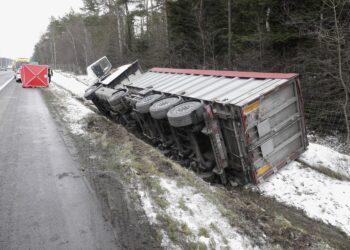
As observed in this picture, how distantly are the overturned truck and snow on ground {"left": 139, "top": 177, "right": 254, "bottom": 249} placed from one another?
1.24 meters

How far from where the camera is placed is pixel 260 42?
12.8 m

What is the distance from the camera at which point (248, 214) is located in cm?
455

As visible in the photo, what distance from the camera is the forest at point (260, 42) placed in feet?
30.6

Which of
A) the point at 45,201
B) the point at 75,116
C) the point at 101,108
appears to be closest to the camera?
the point at 45,201

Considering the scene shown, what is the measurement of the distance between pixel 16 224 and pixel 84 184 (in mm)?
1333

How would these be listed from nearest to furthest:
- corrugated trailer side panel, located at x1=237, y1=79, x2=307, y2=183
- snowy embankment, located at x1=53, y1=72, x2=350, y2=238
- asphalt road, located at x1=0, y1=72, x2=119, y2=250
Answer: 1. asphalt road, located at x1=0, y1=72, x2=119, y2=250
2. snowy embankment, located at x1=53, y1=72, x2=350, y2=238
3. corrugated trailer side panel, located at x1=237, y1=79, x2=307, y2=183

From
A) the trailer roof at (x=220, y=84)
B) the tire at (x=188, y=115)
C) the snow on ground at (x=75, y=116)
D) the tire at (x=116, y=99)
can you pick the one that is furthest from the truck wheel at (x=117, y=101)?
the tire at (x=188, y=115)

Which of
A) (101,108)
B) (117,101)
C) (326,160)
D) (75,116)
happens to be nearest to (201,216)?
(326,160)

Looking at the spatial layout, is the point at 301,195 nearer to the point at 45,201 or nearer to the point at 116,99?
the point at 45,201

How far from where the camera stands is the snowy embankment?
4.28m

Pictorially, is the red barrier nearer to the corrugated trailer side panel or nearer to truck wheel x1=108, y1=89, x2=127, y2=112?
truck wheel x1=108, y1=89, x2=127, y2=112

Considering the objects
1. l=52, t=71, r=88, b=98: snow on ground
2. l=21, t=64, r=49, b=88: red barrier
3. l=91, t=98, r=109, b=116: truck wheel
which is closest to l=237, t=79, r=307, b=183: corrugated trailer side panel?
l=91, t=98, r=109, b=116: truck wheel

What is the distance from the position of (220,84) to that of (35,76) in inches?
656

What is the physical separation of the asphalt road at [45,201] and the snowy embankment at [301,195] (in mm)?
825
